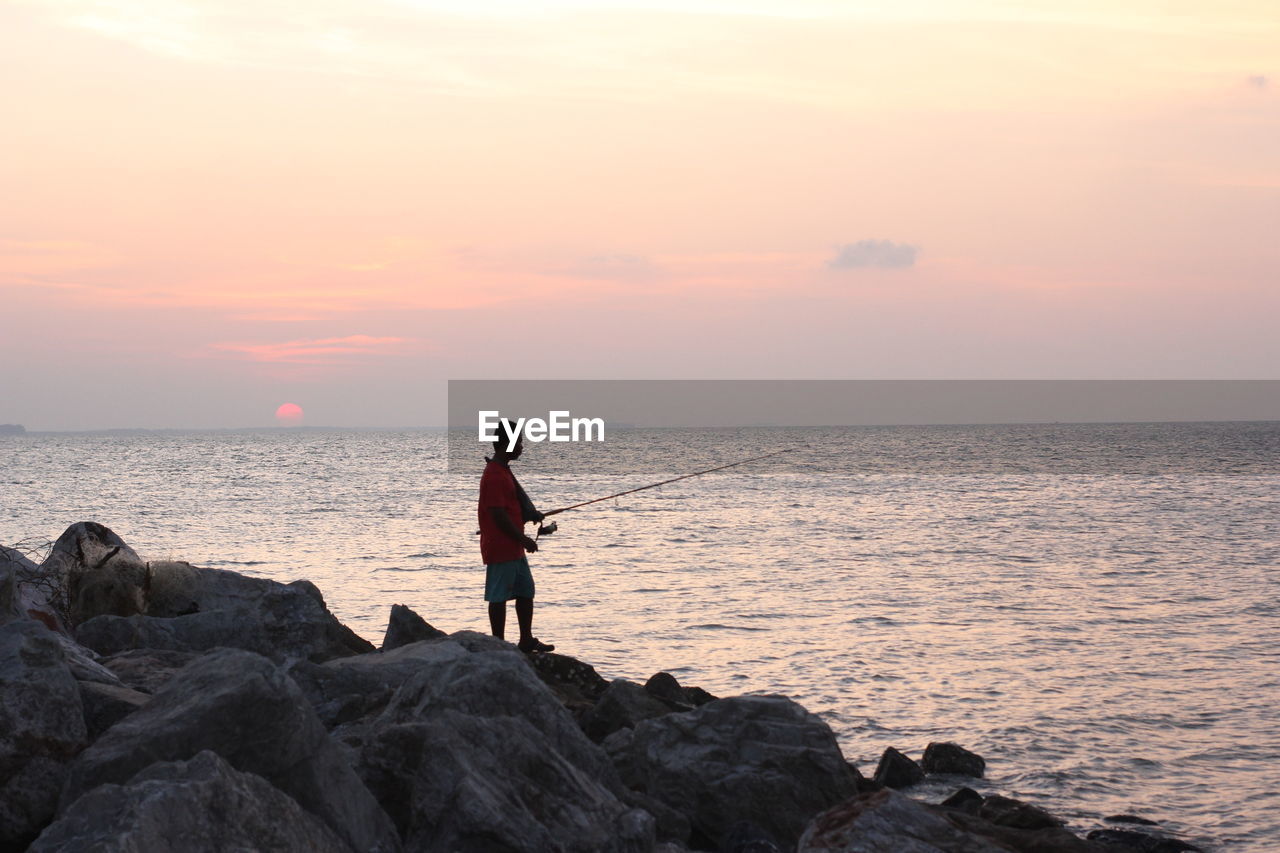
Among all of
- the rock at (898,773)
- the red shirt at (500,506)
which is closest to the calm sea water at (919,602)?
the rock at (898,773)

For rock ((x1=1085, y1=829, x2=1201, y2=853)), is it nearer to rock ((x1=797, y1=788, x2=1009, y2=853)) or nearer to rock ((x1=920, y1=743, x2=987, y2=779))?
rock ((x1=920, y1=743, x2=987, y2=779))

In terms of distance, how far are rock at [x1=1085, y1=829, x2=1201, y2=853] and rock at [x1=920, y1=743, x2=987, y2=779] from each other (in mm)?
1600

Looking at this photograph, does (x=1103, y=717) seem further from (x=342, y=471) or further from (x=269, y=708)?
(x=342, y=471)

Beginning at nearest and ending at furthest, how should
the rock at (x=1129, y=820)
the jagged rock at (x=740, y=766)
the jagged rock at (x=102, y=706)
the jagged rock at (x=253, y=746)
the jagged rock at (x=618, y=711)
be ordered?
the jagged rock at (x=253, y=746), the jagged rock at (x=102, y=706), the jagged rock at (x=740, y=766), the rock at (x=1129, y=820), the jagged rock at (x=618, y=711)

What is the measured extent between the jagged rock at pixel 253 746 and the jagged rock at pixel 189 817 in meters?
0.23

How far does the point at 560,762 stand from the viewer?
5.13 meters

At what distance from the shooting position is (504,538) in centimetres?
889

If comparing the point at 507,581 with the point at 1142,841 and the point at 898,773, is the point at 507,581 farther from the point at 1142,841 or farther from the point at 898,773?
the point at 1142,841

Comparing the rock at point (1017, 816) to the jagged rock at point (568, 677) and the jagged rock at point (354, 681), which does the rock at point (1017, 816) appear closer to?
the jagged rock at point (568, 677)

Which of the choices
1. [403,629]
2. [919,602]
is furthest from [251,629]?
[919,602]

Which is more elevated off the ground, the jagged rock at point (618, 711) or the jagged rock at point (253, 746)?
the jagged rock at point (253, 746)

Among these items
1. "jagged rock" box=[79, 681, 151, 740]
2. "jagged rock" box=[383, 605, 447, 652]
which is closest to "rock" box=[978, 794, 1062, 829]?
"jagged rock" box=[383, 605, 447, 652]

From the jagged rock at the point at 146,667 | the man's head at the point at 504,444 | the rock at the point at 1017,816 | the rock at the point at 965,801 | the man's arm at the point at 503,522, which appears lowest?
the rock at the point at 965,801

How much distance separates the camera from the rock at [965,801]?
7.27m
